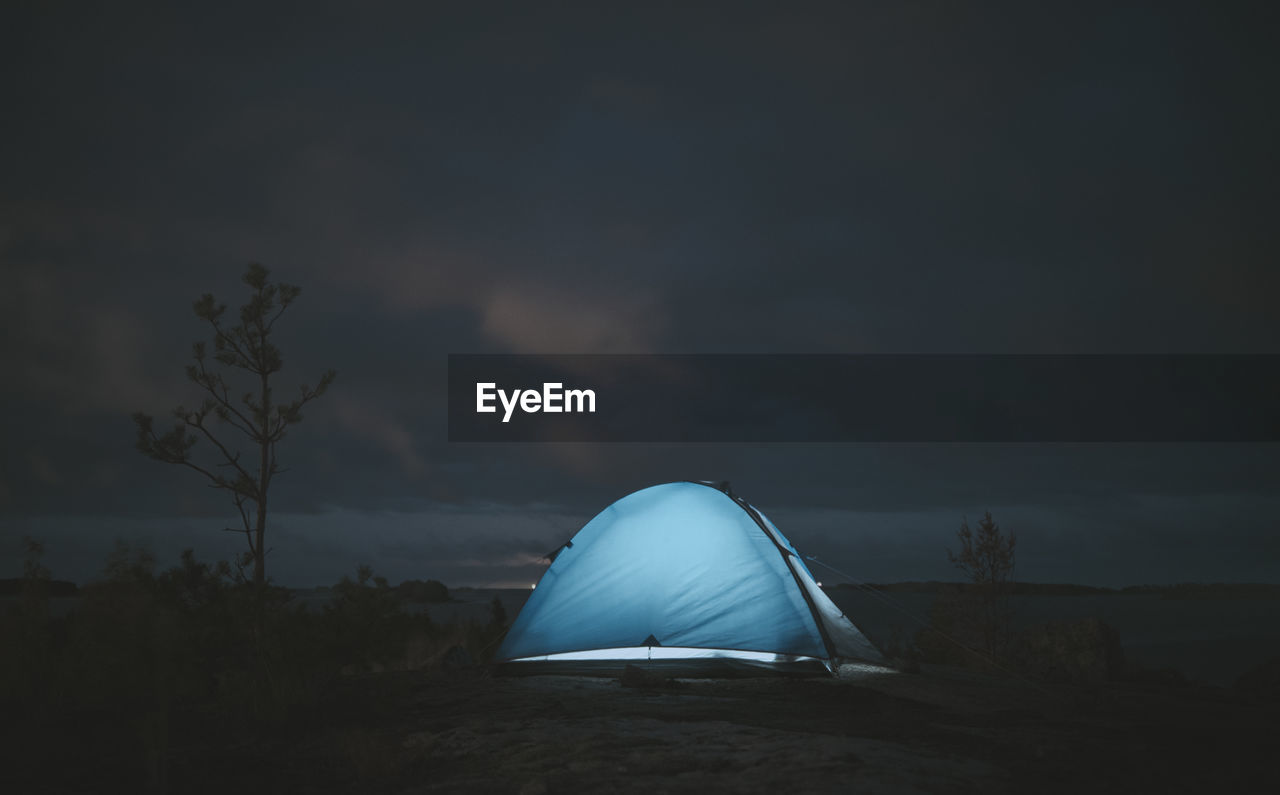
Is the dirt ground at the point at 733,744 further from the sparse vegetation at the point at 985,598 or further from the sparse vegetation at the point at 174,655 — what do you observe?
the sparse vegetation at the point at 985,598

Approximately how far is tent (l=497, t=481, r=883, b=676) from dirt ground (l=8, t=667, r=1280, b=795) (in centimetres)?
68

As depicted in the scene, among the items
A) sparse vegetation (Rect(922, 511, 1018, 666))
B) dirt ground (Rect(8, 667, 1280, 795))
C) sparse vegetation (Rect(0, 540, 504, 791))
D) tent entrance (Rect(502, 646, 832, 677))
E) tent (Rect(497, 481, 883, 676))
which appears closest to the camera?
dirt ground (Rect(8, 667, 1280, 795))

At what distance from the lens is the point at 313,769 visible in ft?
20.4

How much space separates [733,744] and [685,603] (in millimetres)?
4369

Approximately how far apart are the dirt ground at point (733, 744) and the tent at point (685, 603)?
0.68 metres

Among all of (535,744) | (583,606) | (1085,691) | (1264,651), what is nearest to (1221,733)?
(1085,691)

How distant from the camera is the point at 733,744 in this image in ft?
19.8

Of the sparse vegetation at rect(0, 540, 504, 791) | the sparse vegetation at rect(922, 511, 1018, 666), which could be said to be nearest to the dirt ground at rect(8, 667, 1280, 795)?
the sparse vegetation at rect(0, 540, 504, 791)

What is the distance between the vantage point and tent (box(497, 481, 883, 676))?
10.0 m

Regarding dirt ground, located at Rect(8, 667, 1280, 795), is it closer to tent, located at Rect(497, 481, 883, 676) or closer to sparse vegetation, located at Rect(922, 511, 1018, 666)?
tent, located at Rect(497, 481, 883, 676)

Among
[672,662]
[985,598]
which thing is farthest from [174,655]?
[985,598]

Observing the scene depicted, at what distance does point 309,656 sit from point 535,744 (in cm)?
453

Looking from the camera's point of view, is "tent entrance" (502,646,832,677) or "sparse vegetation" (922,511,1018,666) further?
"sparse vegetation" (922,511,1018,666)

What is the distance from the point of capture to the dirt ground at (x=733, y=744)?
5.17 metres
